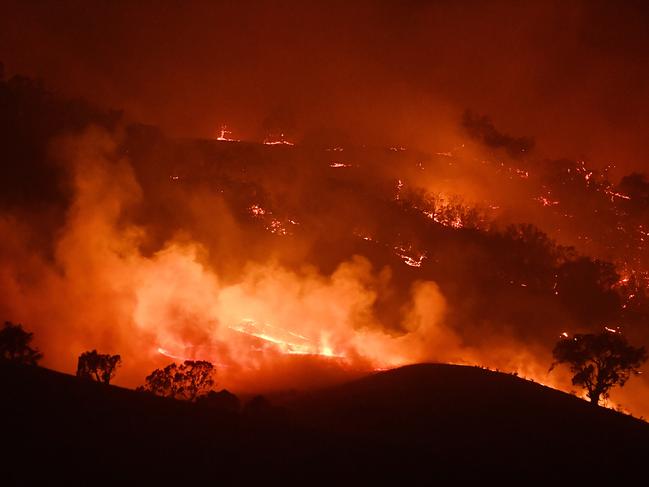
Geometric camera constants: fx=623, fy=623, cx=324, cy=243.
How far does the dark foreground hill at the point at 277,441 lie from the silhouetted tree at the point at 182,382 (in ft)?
26.6

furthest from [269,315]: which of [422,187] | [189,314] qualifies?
[422,187]

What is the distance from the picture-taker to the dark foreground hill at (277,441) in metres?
14.8

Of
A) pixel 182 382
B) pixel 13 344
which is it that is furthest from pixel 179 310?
pixel 13 344

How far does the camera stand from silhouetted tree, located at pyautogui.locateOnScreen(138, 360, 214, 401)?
3772 centimetres

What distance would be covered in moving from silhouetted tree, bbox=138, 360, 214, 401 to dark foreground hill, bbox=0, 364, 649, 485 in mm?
8100

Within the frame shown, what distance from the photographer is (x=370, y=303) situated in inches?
3287

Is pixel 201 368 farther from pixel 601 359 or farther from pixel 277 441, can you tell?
pixel 601 359

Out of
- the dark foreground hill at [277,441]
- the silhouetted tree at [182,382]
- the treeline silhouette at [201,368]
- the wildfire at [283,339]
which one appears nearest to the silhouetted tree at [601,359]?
the treeline silhouette at [201,368]

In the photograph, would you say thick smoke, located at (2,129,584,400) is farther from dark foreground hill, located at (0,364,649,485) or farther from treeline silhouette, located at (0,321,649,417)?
dark foreground hill, located at (0,364,649,485)

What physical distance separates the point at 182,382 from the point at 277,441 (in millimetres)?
22277

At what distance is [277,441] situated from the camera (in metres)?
18.7

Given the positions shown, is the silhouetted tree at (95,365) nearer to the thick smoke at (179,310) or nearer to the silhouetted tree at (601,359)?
the thick smoke at (179,310)

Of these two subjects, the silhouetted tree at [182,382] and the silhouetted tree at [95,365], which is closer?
the silhouetted tree at [95,365]

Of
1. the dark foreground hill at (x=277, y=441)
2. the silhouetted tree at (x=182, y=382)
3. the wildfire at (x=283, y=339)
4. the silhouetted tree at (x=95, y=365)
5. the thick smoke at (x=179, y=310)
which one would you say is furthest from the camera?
the wildfire at (x=283, y=339)
